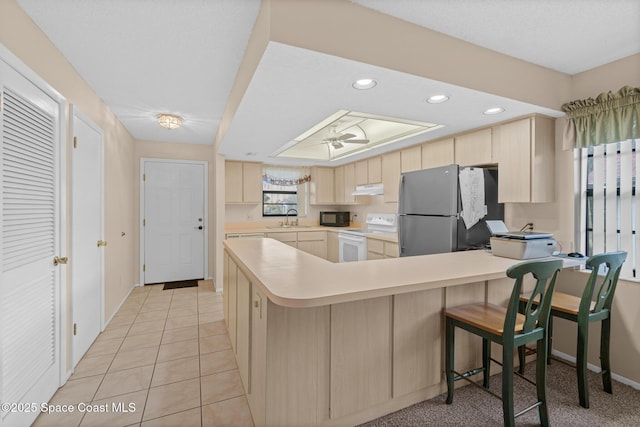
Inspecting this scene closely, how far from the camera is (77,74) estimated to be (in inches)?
93.8

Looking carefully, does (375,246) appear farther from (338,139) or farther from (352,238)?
(338,139)

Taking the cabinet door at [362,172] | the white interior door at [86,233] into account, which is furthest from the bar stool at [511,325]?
the cabinet door at [362,172]

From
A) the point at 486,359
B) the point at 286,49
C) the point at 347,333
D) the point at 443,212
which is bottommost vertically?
the point at 486,359

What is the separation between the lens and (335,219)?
5.70 m

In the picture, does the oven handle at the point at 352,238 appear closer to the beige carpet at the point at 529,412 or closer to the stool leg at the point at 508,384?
the beige carpet at the point at 529,412

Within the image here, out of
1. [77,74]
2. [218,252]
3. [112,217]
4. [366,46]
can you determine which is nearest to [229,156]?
[218,252]

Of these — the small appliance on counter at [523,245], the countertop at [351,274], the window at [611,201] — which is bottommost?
the countertop at [351,274]

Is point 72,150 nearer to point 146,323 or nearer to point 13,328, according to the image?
point 13,328

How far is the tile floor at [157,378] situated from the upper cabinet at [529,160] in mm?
2775

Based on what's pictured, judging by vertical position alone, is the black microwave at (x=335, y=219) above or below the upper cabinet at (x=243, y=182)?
below

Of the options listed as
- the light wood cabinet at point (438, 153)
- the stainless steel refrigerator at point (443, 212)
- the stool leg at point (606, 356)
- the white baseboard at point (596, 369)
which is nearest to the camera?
the stool leg at point (606, 356)

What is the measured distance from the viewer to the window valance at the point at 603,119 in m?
2.06

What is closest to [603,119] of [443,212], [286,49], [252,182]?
[443,212]

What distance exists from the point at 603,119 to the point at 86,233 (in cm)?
428
